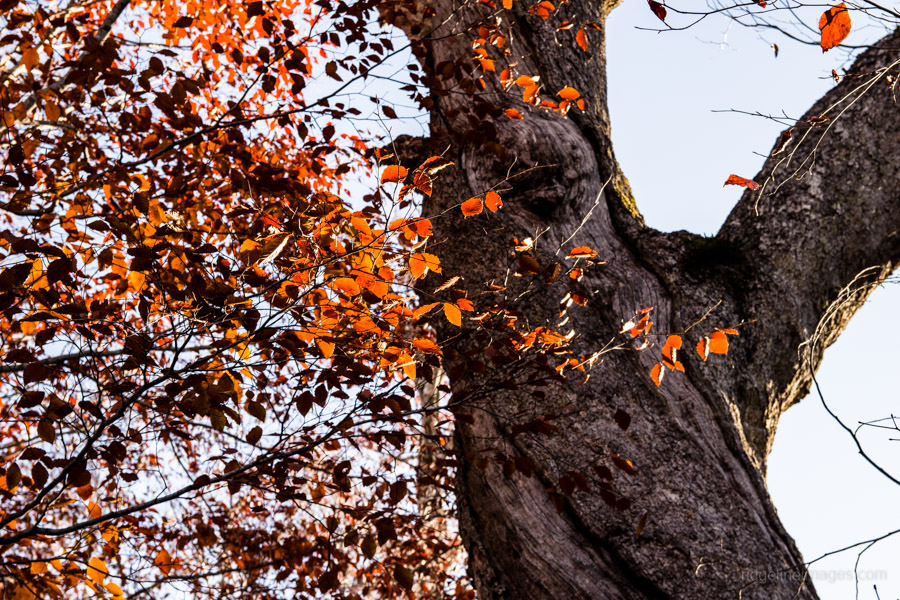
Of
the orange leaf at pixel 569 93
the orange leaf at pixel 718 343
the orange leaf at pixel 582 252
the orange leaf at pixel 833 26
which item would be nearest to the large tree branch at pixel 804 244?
the orange leaf at pixel 718 343

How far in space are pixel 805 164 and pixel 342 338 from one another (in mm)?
3202

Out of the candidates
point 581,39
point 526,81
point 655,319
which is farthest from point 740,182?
point 581,39

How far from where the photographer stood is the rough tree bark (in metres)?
3.06

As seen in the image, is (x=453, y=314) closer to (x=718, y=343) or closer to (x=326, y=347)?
(x=326, y=347)

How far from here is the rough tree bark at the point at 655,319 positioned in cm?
306

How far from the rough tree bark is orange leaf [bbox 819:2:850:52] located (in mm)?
887

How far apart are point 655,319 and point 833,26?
6.11ft

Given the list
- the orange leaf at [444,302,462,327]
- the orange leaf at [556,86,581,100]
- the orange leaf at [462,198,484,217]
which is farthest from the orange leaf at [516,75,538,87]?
the orange leaf at [444,302,462,327]

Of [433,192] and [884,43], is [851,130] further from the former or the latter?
[433,192]

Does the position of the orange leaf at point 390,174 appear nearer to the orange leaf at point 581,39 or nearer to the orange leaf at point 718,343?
the orange leaf at point 718,343

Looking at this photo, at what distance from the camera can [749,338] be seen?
154 inches

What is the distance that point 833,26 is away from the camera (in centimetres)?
232

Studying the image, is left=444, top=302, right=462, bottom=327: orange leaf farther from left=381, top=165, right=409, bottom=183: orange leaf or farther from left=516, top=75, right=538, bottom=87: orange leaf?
left=516, top=75, right=538, bottom=87: orange leaf

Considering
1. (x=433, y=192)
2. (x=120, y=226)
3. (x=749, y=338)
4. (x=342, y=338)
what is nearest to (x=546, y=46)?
(x=433, y=192)
